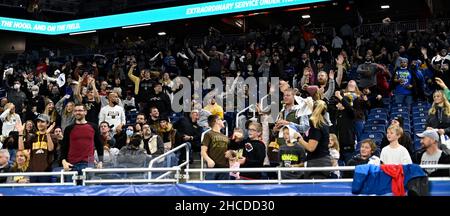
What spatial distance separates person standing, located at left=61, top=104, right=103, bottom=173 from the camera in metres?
7.82

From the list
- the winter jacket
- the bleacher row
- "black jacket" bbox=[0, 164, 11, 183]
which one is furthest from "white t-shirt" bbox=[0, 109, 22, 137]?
the winter jacket

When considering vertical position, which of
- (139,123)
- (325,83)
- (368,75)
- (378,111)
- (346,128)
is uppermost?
(368,75)

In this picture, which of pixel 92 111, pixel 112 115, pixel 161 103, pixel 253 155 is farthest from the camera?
pixel 161 103

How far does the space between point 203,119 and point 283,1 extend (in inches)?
357

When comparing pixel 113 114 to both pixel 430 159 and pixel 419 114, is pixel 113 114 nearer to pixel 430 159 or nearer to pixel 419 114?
pixel 419 114

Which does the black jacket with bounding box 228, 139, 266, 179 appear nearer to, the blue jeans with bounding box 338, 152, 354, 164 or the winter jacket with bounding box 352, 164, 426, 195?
the blue jeans with bounding box 338, 152, 354, 164

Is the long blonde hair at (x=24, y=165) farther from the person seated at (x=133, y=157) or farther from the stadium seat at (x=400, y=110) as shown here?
the stadium seat at (x=400, y=110)

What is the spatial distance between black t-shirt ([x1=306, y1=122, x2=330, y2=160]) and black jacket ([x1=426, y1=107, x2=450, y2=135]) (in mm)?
2087

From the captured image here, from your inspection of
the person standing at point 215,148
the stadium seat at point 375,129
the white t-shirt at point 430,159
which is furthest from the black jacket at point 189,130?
the white t-shirt at point 430,159

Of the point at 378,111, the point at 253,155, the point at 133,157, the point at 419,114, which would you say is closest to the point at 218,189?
the point at 253,155

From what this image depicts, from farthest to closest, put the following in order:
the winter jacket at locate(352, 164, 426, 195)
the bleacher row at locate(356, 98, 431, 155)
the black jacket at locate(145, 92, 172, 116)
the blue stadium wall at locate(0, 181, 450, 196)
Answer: the black jacket at locate(145, 92, 172, 116), the bleacher row at locate(356, 98, 431, 155), the blue stadium wall at locate(0, 181, 450, 196), the winter jacket at locate(352, 164, 426, 195)

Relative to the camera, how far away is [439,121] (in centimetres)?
838

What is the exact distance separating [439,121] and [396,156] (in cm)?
210
